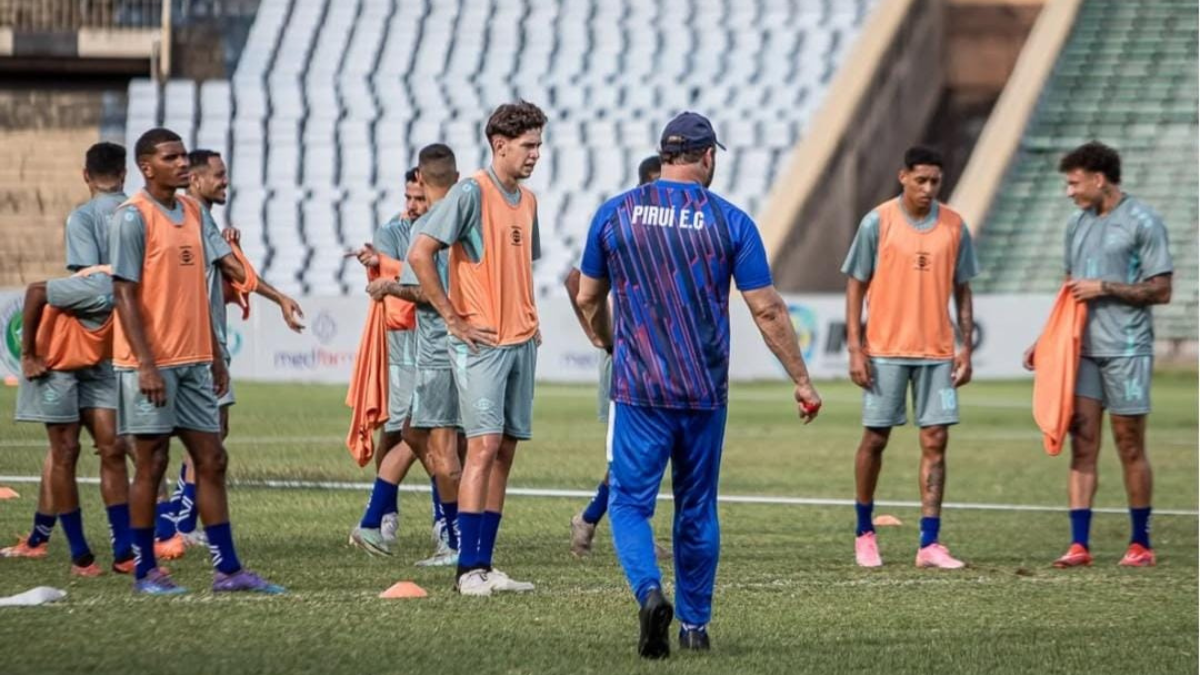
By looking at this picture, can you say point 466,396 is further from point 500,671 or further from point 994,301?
point 994,301

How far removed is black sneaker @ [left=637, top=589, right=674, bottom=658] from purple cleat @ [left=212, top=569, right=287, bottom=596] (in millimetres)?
2175

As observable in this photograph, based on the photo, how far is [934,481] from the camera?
11773 millimetres

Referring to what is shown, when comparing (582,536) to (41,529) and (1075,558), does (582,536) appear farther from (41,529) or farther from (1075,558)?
(41,529)

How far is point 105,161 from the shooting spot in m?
10.7

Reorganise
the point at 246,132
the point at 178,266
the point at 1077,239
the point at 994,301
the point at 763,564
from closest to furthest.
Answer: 1. the point at 178,266
2. the point at 763,564
3. the point at 1077,239
4. the point at 994,301
5. the point at 246,132

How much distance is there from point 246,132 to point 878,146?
11.6 metres

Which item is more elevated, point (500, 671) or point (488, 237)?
point (488, 237)

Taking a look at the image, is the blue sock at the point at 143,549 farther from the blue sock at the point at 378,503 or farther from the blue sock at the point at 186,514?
the blue sock at the point at 186,514

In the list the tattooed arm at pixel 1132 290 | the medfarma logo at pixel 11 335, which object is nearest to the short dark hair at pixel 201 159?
the tattooed arm at pixel 1132 290

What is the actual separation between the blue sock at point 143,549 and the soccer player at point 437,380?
166cm

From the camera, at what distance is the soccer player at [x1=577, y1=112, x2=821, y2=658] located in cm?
835

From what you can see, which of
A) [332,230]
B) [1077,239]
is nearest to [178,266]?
[1077,239]

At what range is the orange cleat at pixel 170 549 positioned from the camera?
11445mm

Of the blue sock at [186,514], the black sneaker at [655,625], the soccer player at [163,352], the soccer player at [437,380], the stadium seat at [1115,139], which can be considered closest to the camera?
the black sneaker at [655,625]
